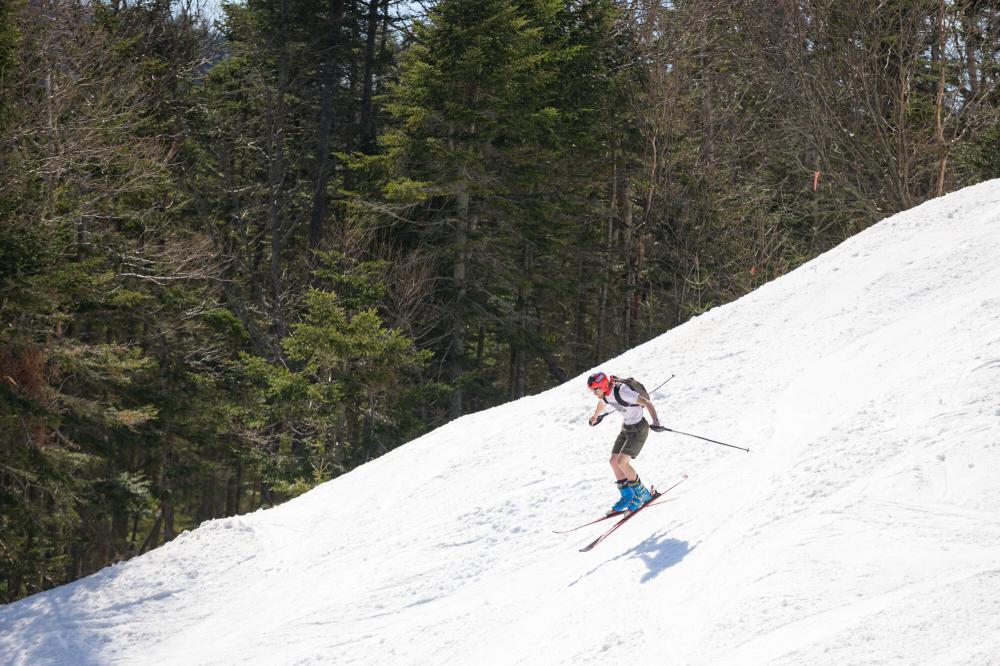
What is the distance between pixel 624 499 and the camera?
11070 mm

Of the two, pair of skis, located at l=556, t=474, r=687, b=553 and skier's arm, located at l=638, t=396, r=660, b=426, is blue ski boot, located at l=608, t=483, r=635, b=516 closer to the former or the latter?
pair of skis, located at l=556, t=474, r=687, b=553

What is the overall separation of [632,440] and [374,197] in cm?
1856

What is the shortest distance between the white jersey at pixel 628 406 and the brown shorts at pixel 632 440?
0.08m

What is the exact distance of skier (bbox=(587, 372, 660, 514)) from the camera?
35.7 ft

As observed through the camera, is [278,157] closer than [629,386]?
No

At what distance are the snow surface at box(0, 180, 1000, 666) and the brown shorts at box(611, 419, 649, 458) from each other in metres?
0.75

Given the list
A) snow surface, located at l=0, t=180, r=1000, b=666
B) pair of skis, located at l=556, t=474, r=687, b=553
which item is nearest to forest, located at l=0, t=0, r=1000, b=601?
snow surface, located at l=0, t=180, r=1000, b=666

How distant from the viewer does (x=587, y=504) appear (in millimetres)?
12125

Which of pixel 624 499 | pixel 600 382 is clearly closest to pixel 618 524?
pixel 624 499

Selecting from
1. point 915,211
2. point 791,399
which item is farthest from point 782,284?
point 791,399

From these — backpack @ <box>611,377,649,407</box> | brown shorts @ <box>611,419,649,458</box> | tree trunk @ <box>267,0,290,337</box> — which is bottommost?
brown shorts @ <box>611,419,649,458</box>

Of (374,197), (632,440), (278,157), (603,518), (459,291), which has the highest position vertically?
(278,157)

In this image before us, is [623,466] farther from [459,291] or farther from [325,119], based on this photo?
[325,119]

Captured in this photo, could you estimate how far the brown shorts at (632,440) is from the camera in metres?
10.9
